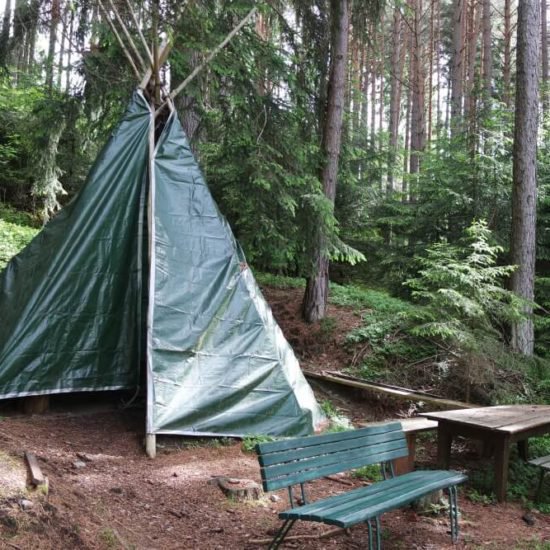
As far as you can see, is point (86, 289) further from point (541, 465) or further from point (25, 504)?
point (541, 465)

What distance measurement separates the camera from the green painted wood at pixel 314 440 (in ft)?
10.8

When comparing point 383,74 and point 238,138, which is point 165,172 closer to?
point 238,138

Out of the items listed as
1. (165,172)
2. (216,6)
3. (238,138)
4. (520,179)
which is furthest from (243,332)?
(520,179)

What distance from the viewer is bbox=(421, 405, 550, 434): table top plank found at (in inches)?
181

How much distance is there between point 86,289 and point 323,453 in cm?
356

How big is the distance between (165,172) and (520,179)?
5.79 m

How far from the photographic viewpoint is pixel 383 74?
22.9 metres

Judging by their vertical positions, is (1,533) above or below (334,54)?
below

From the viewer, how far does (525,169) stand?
29.0 ft

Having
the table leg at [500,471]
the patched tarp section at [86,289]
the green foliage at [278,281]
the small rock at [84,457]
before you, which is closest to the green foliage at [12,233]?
the patched tarp section at [86,289]

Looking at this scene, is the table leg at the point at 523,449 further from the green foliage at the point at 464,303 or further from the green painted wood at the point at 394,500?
the green painted wood at the point at 394,500

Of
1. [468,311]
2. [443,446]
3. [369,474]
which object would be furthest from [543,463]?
[468,311]

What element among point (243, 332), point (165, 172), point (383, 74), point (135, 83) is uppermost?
point (383, 74)

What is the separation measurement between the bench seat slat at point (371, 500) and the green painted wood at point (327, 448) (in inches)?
11.6
